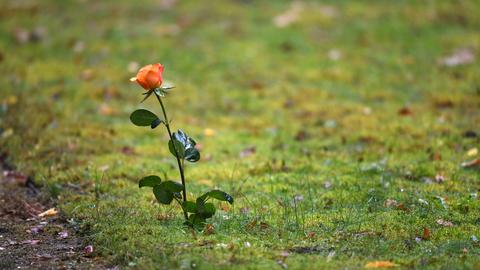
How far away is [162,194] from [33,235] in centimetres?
117

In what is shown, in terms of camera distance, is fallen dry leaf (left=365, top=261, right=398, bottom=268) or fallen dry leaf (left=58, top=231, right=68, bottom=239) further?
fallen dry leaf (left=58, top=231, right=68, bottom=239)

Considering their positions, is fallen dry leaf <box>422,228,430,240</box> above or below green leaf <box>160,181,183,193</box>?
below

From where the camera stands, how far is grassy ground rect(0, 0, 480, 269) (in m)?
4.34

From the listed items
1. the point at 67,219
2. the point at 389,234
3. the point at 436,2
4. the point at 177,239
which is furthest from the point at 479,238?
the point at 436,2

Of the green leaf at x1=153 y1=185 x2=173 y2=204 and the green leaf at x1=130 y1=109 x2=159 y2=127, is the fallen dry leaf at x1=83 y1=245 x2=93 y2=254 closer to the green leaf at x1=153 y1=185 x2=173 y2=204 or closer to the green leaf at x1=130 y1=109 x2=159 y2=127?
the green leaf at x1=153 y1=185 x2=173 y2=204

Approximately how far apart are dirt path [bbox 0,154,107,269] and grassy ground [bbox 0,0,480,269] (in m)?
0.15

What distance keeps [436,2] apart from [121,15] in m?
6.06

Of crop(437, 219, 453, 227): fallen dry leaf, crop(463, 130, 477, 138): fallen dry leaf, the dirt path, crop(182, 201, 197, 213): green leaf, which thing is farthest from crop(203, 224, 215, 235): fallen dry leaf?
crop(463, 130, 477, 138): fallen dry leaf

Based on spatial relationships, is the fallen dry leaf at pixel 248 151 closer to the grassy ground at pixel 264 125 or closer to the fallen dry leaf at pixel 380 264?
the grassy ground at pixel 264 125

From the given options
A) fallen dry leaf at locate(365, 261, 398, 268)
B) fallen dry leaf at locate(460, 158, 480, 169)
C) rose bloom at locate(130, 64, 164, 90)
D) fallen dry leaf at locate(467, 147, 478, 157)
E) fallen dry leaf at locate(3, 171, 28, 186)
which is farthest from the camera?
fallen dry leaf at locate(467, 147, 478, 157)

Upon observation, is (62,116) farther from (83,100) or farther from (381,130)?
(381,130)

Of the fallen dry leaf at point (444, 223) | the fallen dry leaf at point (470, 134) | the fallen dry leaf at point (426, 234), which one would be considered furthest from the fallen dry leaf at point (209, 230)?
the fallen dry leaf at point (470, 134)

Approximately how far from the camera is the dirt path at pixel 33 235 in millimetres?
4176

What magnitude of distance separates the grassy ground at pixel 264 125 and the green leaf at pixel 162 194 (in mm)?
205
